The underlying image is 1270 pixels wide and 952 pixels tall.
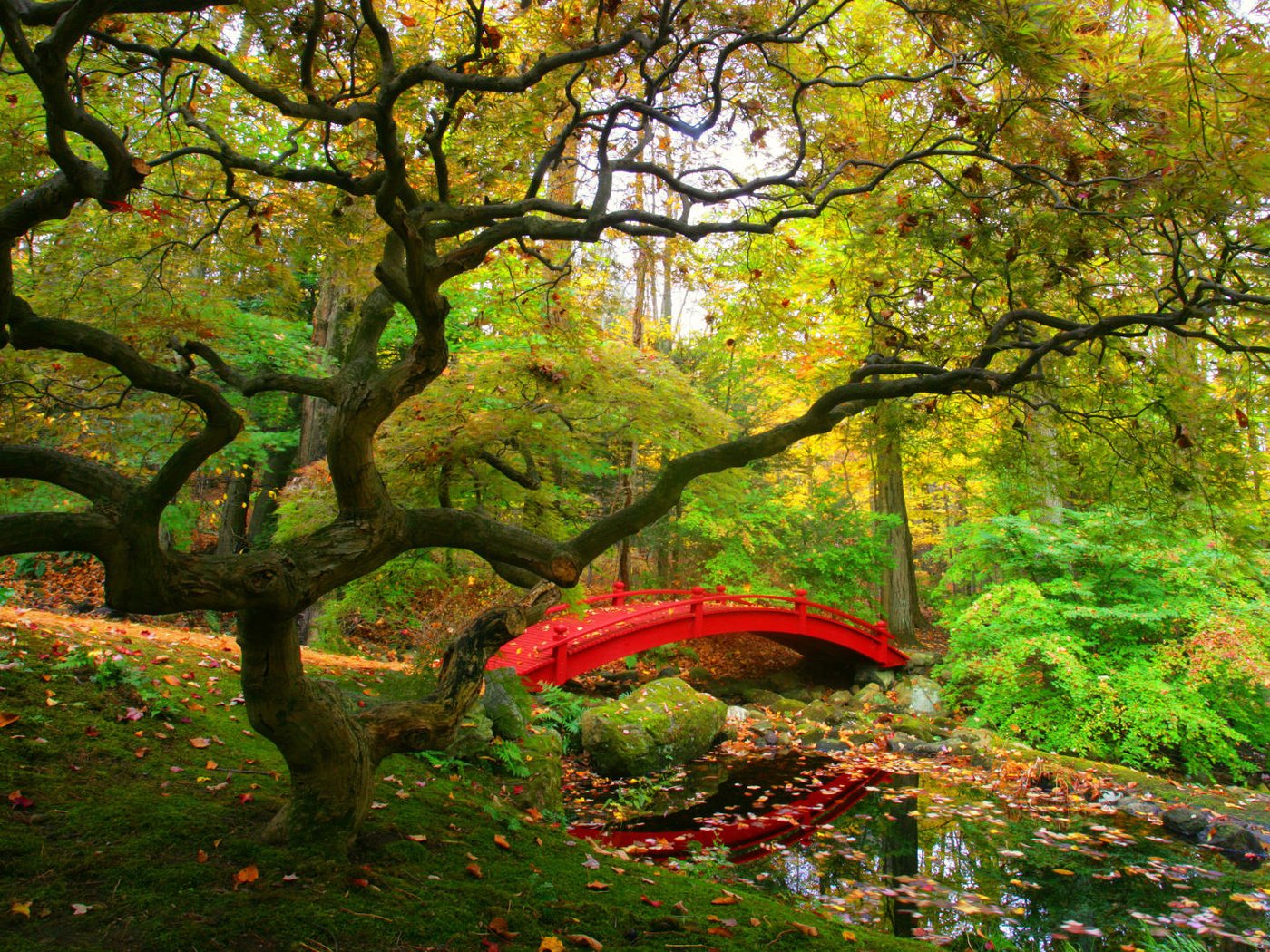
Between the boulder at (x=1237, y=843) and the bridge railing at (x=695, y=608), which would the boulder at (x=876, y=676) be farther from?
the boulder at (x=1237, y=843)

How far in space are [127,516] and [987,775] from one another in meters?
9.09

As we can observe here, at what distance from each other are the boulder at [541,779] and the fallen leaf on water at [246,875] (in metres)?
2.61

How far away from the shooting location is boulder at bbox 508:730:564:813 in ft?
17.6

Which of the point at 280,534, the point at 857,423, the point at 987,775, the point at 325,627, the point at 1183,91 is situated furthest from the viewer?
the point at 325,627

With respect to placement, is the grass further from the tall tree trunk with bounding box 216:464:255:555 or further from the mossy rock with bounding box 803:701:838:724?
the mossy rock with bounding box 803:701:838:724

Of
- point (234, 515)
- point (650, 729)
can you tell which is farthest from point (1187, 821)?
point (234, 515)

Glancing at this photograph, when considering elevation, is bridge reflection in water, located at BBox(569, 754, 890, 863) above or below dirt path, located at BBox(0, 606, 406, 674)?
below

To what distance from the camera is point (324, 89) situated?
409 centimetres

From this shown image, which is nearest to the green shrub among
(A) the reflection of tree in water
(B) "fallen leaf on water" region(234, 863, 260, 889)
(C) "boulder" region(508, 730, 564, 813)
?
(A) the reflection of tree in water

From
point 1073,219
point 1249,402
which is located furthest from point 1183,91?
point 1249,402

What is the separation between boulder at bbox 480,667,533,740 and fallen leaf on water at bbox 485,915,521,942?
10.5ft

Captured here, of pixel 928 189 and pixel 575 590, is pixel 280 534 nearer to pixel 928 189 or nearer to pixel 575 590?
pixel 575 590

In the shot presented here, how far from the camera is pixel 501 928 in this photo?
2.77 meters

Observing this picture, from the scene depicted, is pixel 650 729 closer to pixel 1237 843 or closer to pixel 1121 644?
pixel 1237 843
